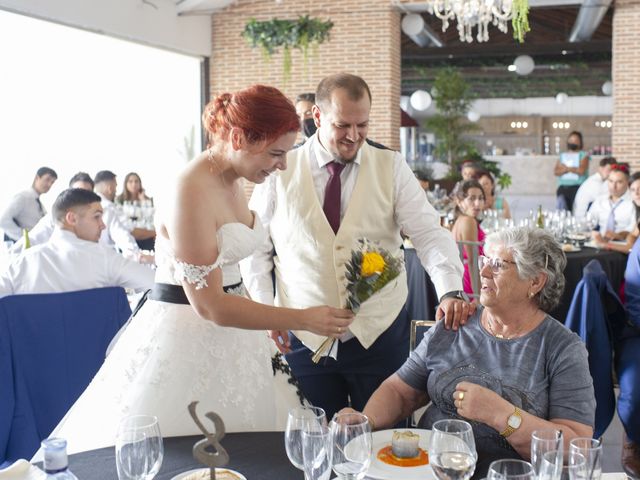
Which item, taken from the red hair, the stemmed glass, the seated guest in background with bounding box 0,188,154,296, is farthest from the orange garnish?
the seated guest in background with bounding box 0,188,154,296

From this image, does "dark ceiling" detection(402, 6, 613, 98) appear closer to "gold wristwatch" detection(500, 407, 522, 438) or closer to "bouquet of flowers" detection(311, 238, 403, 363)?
"bouquet of flowers" detection(311, 238, 403, 363)

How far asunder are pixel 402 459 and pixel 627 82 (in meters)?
11.2

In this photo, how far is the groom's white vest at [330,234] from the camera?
2748 millimetres

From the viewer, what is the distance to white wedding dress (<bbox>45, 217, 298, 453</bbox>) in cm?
205

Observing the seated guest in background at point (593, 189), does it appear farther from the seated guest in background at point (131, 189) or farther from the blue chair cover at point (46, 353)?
the blue chair cover at point (46, 353)

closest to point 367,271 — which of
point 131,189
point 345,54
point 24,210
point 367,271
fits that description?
point 367,271

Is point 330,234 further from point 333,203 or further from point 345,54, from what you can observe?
point 345,54

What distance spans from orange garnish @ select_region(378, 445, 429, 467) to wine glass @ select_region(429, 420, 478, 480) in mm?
215

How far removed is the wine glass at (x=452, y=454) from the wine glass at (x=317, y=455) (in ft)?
0.69

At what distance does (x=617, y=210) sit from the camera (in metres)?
7.43

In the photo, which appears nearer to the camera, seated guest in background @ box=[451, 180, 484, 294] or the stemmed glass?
the stemmed glass

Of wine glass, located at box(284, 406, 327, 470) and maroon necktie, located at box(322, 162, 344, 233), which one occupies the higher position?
maroon necktie, located at box(322, 162, 344, 233)

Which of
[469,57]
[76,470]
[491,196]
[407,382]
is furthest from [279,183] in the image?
[469,57]

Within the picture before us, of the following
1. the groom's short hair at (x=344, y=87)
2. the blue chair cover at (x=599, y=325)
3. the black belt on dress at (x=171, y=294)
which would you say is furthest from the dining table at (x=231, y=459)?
the blue chair cover at (x=599, y=325)
